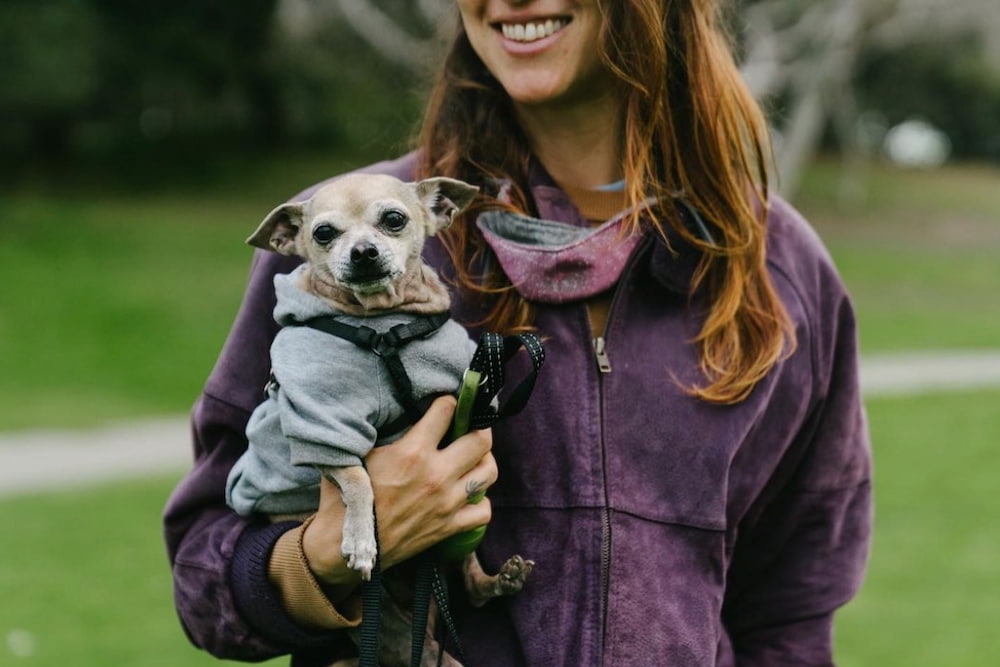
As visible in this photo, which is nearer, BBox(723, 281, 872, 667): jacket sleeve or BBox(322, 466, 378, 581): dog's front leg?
BBox(322, 466, 378, 581): dog's front leg

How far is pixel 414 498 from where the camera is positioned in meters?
2.12

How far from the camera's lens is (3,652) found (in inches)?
247

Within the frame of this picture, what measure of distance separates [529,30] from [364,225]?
0.49m

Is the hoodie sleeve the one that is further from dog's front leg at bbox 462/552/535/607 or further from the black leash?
the black leash

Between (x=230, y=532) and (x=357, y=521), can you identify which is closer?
(x=357, y=521)

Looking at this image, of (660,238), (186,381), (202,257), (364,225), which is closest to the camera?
(364,225)

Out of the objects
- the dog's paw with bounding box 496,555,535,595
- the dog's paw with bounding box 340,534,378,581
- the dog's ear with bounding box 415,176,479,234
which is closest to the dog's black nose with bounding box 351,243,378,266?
the dog's ear with bounding box 415,176,479,234

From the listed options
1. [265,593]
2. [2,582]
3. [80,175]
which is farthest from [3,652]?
[80,175]

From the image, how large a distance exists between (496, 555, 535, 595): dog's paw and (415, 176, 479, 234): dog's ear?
61 cm

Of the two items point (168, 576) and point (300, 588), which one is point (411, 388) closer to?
point (300, 588)

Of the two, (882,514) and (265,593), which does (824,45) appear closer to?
(882,514)

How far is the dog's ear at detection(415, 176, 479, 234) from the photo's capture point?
2.31 meters

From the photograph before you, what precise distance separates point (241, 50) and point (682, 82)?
75.6 feet

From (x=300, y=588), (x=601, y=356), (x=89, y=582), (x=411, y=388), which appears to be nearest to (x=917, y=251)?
(x=89, y=582)
